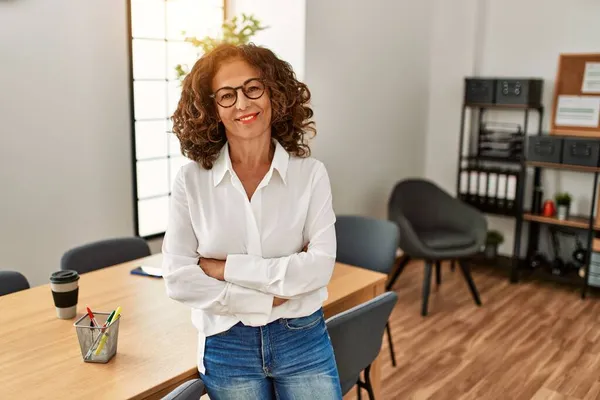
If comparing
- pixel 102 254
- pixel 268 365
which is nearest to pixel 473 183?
pixel 102 254

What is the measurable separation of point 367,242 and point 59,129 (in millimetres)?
1887

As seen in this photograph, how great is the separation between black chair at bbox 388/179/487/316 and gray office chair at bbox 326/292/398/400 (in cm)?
221

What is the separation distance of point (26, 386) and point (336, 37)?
356 centimetres

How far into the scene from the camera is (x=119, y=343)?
198 centimetres

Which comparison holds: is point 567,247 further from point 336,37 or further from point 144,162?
point 144,162

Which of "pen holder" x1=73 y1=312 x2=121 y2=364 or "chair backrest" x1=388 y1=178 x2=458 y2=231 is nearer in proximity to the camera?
"pen holder" x1=73 y1=312 x2=121 y2=364

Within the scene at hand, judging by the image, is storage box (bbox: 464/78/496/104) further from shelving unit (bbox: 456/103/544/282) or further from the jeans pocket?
the jeans pocket

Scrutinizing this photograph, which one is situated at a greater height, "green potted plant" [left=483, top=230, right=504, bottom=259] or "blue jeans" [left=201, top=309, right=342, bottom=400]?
"blue jeans" [left=201, top=309, right=342, bottom=400]

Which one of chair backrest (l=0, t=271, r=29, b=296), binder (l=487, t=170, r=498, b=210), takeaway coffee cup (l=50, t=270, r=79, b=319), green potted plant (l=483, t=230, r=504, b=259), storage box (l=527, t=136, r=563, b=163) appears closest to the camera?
takeaway coffee cup (l=50, t=270, r=79, b=319)

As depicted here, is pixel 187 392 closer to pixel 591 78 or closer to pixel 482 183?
pixel 482 183

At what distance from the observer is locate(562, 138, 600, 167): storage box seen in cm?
452

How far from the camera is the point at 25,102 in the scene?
10.8 feet

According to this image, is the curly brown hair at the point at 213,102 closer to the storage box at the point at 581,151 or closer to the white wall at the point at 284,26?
the white wall at the point at 284,26

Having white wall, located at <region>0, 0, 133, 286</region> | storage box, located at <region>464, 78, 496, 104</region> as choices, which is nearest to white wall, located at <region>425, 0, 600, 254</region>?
storage box, located at <region>464, 78, 496, 104</region>
